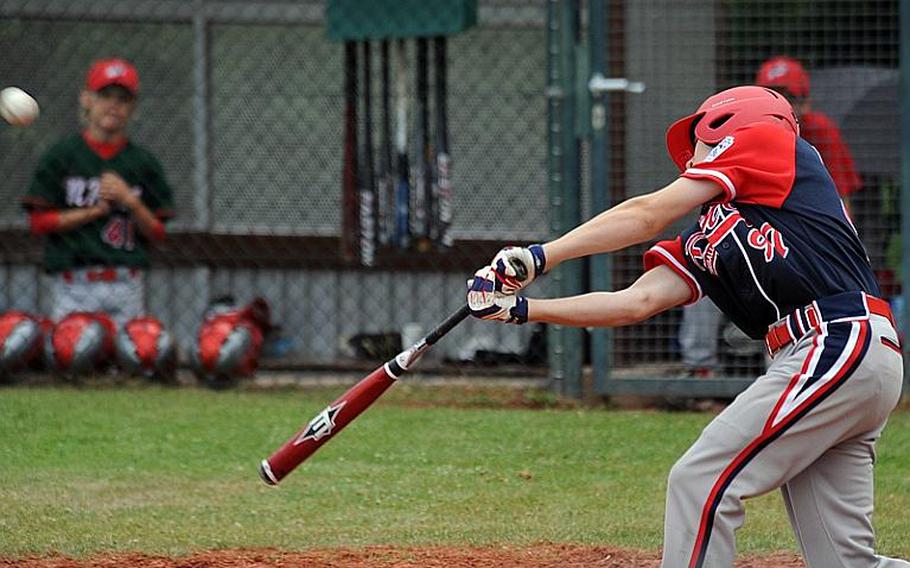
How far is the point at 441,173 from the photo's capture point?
26.6 feet

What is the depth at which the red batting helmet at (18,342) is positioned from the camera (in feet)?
27.1

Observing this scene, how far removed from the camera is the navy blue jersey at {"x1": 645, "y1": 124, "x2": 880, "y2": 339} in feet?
12.7

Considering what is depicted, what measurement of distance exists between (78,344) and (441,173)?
2.17 m

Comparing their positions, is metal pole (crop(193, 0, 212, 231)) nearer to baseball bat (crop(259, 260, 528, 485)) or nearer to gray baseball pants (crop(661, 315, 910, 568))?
baseball bat (crop(259, 260, 528, 485))

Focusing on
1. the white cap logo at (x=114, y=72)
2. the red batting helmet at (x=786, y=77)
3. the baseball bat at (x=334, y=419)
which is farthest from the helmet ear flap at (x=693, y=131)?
the white cap logo at (x=114, y=72)

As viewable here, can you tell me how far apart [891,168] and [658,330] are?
4.80 ft

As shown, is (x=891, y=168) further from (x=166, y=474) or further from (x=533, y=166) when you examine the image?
(x=166, y=474)

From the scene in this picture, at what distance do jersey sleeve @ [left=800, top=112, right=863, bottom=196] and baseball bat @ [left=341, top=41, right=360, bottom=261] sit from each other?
2464mm

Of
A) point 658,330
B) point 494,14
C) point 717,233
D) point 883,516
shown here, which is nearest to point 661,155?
point 658,330

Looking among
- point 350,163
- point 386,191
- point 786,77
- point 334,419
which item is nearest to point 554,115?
point 386,191

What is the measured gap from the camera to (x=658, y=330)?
26.3 ft

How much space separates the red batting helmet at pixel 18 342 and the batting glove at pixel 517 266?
498 cm

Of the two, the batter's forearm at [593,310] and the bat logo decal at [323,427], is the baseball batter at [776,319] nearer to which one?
the batter's forearm at [593,310]

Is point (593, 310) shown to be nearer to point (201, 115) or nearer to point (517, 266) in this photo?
point (517, 266)
